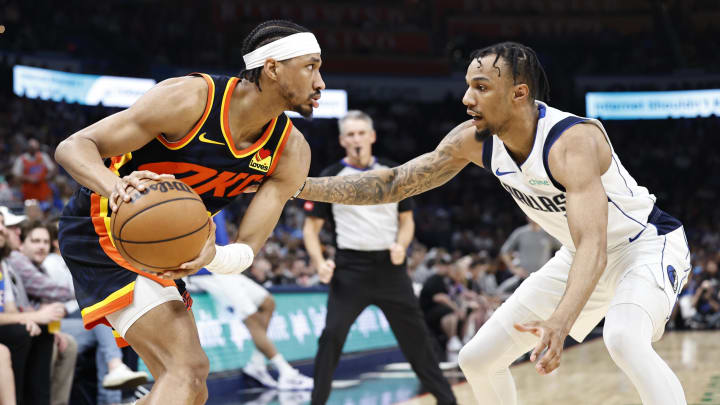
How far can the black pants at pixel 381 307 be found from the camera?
20.5 ft

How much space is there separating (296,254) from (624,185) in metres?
10.9

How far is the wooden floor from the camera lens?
7.22 m

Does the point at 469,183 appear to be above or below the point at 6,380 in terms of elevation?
below

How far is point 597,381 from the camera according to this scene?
27.9 ft

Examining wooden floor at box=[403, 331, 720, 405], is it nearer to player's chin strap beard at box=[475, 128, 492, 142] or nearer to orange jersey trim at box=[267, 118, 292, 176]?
player's chin strap beard at box=[475, 128, 492, 142]

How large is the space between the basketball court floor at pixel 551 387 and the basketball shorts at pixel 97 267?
3.64 m

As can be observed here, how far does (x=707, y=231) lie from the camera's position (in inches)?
940

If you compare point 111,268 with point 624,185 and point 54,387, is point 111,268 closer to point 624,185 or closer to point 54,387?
point 624,185

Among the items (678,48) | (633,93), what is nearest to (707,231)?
(633,93)

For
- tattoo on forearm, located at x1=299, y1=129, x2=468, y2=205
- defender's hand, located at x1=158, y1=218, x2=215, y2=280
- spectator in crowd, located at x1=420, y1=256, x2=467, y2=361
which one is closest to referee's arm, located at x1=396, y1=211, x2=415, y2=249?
tattoo on forearm, located at x1=299, y1=129, x2=468, y2=205

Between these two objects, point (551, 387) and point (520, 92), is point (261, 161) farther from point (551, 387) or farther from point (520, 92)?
point (551, 387)

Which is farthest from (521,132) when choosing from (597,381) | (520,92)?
(597,381)

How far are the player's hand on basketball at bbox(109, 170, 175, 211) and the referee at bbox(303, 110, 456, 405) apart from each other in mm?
3262

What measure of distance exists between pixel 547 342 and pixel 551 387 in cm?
536
